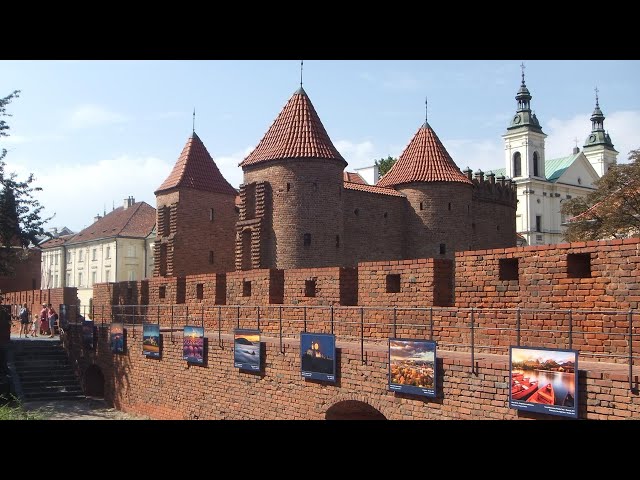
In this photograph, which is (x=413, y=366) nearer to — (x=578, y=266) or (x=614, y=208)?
(x=578, y=266)

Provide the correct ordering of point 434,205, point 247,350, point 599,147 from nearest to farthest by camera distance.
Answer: point 247,350 → point 434,205 → point 599,147

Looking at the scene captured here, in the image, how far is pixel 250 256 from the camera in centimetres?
2489

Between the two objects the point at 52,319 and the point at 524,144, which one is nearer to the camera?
the point at 52,319

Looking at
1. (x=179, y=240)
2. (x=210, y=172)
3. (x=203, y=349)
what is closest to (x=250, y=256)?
(x=179, y=240)

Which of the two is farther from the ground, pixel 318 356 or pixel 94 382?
pixel 318 356

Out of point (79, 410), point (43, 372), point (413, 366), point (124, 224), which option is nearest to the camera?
point (413, 366)

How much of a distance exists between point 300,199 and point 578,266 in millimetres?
13900

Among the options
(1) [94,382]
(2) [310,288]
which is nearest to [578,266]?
(2) [310,288]

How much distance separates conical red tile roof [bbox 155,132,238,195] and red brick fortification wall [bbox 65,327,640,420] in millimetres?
9004

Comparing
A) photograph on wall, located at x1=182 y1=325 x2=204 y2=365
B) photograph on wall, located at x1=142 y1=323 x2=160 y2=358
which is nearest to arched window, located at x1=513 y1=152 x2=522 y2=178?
photograph on wall, located at x1=142 y1=323 x2=160 y2=358

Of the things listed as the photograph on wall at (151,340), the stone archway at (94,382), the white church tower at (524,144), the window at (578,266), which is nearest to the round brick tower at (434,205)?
the stone archway at (94,382)

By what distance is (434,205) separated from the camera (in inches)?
1146

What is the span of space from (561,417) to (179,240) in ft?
73.3

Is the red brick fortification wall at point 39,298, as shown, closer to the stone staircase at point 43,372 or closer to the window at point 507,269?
the stone staircase at point 43,372
